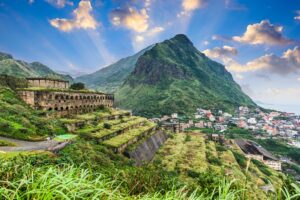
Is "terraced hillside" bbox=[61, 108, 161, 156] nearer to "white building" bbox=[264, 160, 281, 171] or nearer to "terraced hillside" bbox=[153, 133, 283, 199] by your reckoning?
"terraced hillside" bbox=[153, 133, 283, 199]

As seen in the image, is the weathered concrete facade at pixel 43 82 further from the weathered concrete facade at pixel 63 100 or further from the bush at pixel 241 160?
the bush at pixel 241 160

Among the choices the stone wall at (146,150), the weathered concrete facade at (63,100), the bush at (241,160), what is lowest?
the bush at (241,160)

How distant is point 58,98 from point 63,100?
6.62 ft

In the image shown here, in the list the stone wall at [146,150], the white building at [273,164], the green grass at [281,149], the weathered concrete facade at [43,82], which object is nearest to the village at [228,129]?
the white building at [273,164]

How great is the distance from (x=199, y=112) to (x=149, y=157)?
13705 centimetres

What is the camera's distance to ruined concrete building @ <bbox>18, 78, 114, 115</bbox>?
40.2 m

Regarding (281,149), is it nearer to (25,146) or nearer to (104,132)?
(104,132)

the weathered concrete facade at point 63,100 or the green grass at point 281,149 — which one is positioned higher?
the weathered concrete facade at point 63,100

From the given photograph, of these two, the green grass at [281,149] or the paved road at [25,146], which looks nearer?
the paved road at [25,146]

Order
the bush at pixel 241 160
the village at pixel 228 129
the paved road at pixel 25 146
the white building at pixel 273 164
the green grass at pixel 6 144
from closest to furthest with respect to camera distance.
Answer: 1. the paved road at pixel 25 146
2. the green grass at pixel 6 144
3. the bush at pixel 241 160
4. the white building at pixel 273 164
5. the village at pixel 228 129

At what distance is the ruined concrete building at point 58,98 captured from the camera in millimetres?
40188

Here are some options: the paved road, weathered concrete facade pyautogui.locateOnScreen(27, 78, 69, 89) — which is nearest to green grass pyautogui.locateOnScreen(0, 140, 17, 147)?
the paved road

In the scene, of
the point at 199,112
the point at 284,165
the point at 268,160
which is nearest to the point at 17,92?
the point at 268,160

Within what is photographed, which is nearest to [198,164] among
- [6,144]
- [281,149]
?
[6,144]
